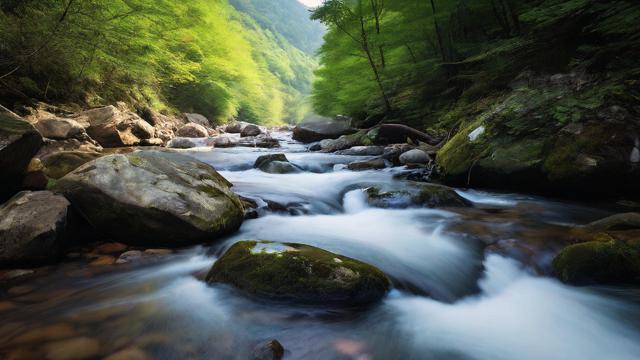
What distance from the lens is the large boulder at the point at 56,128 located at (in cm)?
715

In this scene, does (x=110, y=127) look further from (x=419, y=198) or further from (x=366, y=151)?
(x=419, y=198)

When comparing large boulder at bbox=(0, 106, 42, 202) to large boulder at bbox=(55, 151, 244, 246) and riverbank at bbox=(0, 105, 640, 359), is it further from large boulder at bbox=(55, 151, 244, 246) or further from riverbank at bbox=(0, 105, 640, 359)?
riverbank at bbox=(0, 105, 640, 359)

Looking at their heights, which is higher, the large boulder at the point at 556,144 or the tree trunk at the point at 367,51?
the tree trunk at the point at 367,51

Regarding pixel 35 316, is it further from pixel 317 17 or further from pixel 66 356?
pixel 317 17

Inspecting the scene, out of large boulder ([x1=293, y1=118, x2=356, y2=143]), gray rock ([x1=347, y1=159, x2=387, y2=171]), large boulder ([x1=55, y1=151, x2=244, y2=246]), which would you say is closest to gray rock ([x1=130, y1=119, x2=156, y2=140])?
large boulder ([x1=293, y1=118, x2=356, y2=143])

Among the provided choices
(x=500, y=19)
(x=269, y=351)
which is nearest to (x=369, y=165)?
(x=500, y=19)

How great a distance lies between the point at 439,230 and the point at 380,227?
63cm

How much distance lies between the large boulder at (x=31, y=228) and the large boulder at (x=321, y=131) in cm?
1089

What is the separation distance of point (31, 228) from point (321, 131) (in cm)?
1179

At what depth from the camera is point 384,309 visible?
2.19m

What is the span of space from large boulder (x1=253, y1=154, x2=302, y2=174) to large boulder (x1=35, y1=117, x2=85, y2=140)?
4026mm

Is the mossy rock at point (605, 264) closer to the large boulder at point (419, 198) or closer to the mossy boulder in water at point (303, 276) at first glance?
the mossy boulder in water at point (303, 276)

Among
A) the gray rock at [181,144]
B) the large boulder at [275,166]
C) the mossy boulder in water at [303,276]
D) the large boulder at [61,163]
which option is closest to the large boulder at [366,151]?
the large boulder at [275,166]

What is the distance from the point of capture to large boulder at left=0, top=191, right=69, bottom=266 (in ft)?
8.29
